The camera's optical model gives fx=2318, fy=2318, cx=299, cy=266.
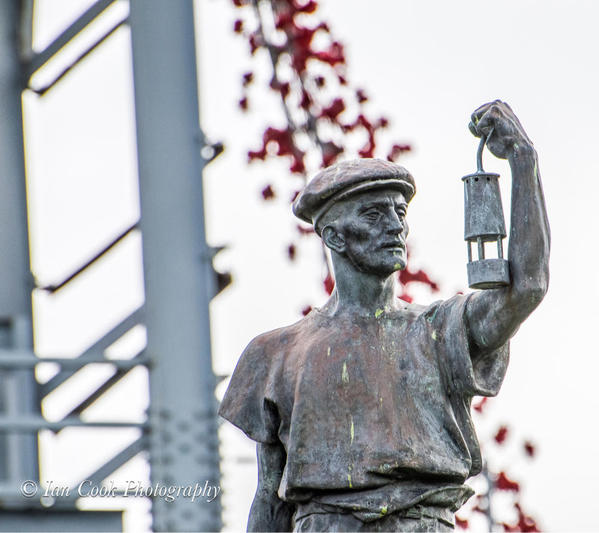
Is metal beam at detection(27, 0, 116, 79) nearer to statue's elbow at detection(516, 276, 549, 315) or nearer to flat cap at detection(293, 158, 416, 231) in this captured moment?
flat cap at detection(293, 158, 416, 231)

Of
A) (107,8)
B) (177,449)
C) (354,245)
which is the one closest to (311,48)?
(107,8)

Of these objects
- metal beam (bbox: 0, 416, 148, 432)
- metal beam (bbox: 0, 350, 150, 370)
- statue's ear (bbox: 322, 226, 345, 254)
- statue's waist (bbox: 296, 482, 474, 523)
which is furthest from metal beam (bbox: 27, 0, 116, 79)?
statue's waist (bbox: 296, 482, 474, 523)

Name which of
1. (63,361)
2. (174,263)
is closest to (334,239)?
(174,263)

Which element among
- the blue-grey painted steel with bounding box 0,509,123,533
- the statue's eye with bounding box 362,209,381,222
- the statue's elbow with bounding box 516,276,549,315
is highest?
the statue's eye with bounding box 362,209,381,222

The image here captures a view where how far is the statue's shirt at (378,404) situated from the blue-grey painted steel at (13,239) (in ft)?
12.9

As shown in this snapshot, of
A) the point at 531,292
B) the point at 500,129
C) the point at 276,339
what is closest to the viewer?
the point at 531,292

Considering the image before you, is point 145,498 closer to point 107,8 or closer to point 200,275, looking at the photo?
point 200,275

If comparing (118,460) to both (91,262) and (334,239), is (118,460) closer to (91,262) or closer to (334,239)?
(91,262)

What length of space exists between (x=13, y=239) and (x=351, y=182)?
5174 mm

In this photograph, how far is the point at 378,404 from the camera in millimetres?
7777

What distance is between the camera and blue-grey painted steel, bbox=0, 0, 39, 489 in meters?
11.8

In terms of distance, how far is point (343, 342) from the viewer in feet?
26.1

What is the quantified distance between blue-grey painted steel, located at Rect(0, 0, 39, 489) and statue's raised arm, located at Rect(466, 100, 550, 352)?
4.51 m

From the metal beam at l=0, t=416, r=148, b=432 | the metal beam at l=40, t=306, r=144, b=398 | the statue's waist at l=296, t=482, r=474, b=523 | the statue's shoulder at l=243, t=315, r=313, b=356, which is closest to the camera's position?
the statue's waist at l=296, t=482, r=474, b=523
